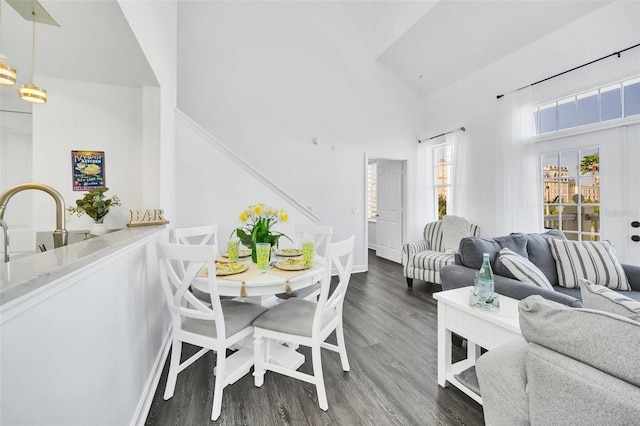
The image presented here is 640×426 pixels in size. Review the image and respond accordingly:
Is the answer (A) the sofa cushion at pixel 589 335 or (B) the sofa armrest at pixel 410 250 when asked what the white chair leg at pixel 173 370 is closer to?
(A) the sofa cushion at pixel 589 335

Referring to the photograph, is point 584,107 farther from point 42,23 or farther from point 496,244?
point 42,23

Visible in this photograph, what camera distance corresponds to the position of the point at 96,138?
7.47 feet

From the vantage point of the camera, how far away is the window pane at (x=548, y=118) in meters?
3.36

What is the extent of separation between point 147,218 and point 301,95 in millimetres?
3162

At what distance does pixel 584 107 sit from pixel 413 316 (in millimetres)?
3066

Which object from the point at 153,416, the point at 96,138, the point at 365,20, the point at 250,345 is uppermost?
the point at 365,20

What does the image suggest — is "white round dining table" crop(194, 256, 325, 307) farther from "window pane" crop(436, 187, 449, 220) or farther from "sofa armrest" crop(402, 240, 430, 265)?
"window pane" crop(436, 187, 449, 220)

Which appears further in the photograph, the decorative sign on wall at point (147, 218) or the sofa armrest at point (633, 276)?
the sofa armrest at point (633, 276)

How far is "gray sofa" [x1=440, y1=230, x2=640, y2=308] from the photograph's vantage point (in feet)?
5.98

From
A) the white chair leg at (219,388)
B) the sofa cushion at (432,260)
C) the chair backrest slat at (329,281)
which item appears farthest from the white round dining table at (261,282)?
the sofa cushion at (432,260)

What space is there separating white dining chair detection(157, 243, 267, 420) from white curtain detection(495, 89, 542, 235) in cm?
353

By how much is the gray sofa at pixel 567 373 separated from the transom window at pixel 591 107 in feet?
10.8

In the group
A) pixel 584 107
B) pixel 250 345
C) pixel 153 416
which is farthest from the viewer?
pixel 584 107

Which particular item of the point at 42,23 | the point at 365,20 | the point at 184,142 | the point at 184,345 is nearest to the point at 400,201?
the point at 365,20
